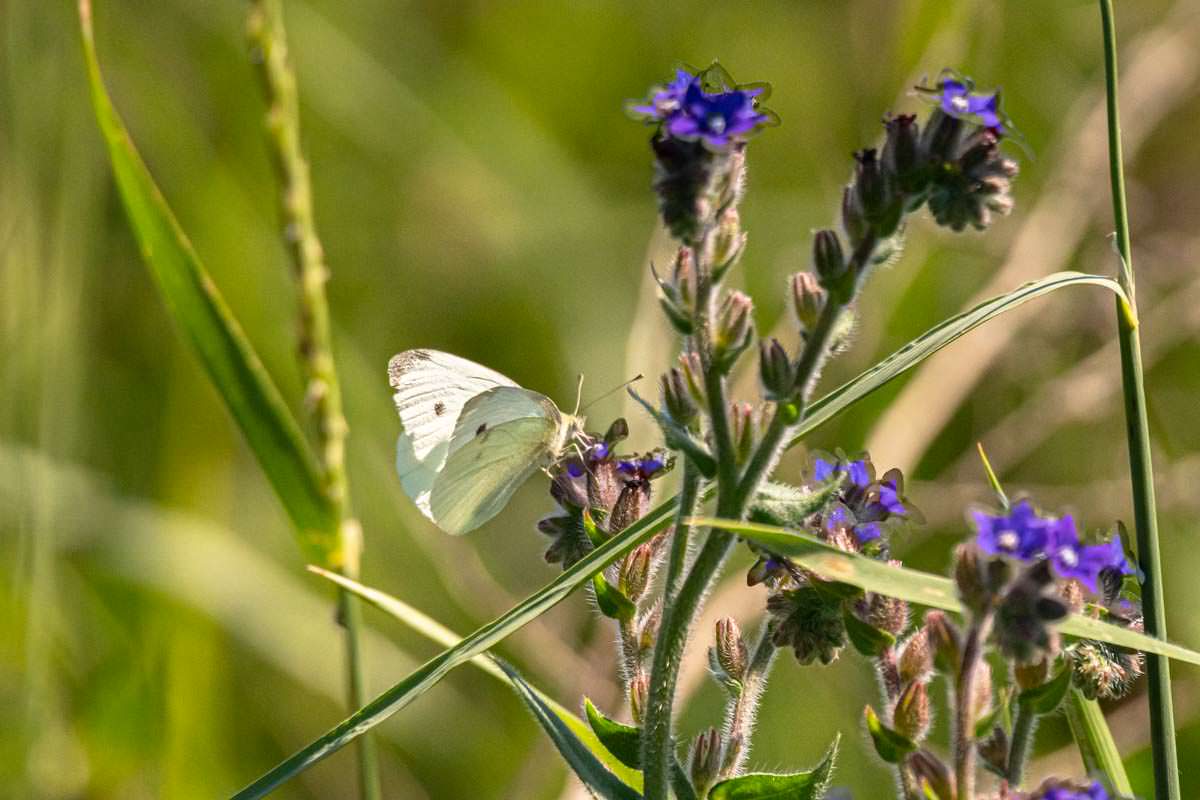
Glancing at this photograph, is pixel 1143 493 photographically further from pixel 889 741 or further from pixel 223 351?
pixel 223 351

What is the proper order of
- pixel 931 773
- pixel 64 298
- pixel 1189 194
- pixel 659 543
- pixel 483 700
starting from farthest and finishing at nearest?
pixel 1189 194 < pixel 483 700 < pixel 64 298 < pixel 659 543 < pixel 931 773

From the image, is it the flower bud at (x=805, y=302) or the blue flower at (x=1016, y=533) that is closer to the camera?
the blue flower at (x=1016, y=533)

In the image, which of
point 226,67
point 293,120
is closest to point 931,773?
point 293,120

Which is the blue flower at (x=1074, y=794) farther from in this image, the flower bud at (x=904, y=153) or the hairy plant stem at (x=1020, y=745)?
the flower bud at (x=904, y=153)

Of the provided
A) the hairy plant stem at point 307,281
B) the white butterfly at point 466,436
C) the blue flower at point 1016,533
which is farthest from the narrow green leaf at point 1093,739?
the hairy plant stem at point 307,281

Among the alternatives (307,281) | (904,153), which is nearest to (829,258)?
(904,153)

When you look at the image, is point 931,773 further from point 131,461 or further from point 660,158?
point 131,461

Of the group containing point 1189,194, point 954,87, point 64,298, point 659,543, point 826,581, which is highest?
point 1189,194

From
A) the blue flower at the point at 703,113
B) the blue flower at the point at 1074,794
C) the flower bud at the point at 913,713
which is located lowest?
the blue flower at the point at 1074,794
